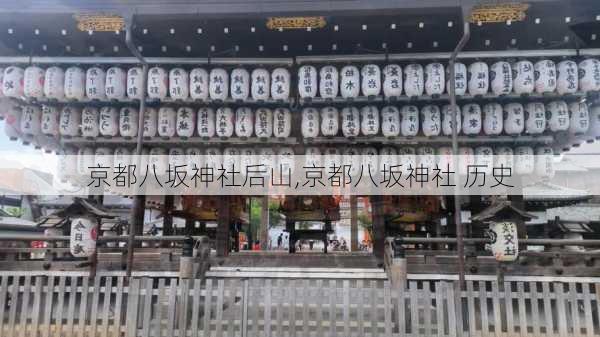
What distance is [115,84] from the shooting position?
8.11m

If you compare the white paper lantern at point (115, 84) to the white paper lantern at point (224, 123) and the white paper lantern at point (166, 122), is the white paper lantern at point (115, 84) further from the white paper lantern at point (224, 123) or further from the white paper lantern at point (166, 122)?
the white paper lantern at point (224, 123)

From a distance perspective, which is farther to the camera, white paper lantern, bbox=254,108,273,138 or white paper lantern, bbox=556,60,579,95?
white paper lantern, bbox=254,108,273,138

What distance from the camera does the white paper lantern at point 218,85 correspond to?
803cm

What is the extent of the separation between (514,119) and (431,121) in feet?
5.31

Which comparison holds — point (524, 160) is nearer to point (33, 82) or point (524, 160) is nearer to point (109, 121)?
point (109, 121)

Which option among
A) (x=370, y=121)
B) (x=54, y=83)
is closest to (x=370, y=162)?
(x=370, y=121)

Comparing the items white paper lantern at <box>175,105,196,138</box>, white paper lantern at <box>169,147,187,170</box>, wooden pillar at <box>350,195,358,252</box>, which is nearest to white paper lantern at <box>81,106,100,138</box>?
white paper lantern at <box>169,147,187,170</box>

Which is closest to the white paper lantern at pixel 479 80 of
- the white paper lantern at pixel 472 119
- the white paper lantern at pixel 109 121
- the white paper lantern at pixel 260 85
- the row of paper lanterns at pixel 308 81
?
the row of paper lanterns at pixel 308 81

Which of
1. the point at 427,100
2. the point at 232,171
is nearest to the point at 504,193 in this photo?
the point at 427,100

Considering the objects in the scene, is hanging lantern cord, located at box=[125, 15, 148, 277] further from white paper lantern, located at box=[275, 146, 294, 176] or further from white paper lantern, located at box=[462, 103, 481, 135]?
white paper lantern, located at box=[462, 103, 481, 135]

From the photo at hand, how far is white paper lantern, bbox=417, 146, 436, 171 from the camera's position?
27.5ft

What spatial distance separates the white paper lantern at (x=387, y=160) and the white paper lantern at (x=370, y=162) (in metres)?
0.10

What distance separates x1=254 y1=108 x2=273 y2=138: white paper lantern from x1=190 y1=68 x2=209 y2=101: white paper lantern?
113 centimetres

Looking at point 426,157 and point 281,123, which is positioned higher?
point 281,123
